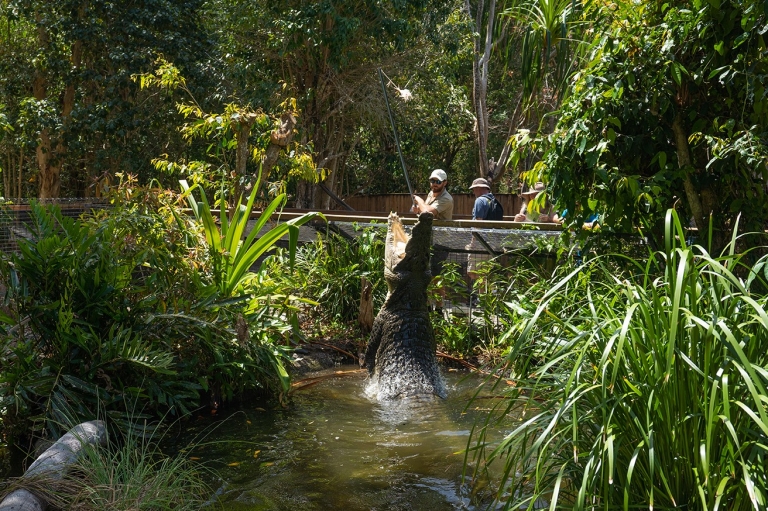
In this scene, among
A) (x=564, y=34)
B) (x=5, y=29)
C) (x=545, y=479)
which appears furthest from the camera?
(x=5, y=29)

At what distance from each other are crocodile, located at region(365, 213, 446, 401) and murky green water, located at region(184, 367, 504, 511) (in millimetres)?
169

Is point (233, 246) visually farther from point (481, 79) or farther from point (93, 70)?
point (481, 79)

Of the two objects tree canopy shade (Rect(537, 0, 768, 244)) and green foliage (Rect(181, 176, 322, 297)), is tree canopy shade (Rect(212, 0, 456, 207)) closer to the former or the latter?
green foliage (Rect(181, 176, 322, 297))

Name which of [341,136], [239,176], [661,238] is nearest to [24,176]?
[341,136]

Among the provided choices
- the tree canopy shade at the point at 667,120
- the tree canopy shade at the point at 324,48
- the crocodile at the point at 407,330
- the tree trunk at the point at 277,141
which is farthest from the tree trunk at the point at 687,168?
the tree canopy shade at the point at 324,48

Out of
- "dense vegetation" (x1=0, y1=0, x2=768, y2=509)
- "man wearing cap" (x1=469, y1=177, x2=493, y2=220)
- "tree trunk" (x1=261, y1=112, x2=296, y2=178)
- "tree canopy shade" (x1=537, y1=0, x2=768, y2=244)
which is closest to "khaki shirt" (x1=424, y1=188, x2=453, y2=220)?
"man wearing cap" (x1=469, y1=177, x2=493, y2=220)

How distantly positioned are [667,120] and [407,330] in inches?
92.4

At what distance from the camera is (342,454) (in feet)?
14.9

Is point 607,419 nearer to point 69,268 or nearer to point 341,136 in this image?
point 69,268

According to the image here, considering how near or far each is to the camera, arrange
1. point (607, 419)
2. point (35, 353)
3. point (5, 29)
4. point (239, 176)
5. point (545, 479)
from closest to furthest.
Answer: point (607, 419) → point (545, 479) → point (35, 353) → point (239, 176) → point (5, 29)

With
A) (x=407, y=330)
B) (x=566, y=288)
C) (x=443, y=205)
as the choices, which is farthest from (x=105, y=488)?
(x=443, y=205)

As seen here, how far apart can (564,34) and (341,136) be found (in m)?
10.0

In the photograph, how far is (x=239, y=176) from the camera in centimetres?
702

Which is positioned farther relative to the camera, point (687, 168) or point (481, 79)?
point (481, 79)
